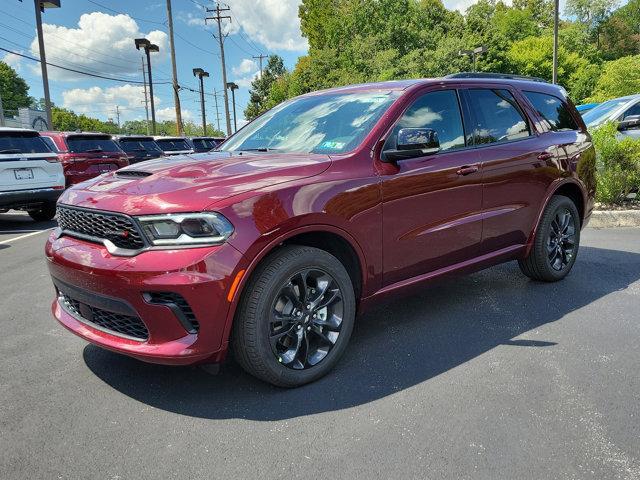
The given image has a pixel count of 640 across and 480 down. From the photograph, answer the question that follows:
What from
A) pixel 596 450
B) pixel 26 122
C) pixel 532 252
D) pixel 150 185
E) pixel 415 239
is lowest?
pixel 596 450

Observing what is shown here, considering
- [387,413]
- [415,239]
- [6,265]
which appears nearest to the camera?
[387,413]

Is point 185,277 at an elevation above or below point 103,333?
above

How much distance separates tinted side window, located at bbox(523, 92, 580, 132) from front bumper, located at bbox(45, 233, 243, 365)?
3489 millimetres

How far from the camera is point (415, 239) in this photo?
3535 mm

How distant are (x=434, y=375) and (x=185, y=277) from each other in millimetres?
1625

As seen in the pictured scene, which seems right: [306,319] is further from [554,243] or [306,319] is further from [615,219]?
[615,219]

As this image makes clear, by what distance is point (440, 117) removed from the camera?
3865 mm

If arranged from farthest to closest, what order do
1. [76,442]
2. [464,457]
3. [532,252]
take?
[532,252], [76,442], [464,457]

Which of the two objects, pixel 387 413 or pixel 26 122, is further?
pixel 26 122

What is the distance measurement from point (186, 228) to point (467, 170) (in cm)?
220

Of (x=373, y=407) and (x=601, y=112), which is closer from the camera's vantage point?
(x=373, y=407)

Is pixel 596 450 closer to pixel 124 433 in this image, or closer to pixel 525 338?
pixel 525 338

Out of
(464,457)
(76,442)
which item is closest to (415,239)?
(464,457)

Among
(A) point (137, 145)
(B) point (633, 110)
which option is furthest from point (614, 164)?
(A) point (137, 145)
